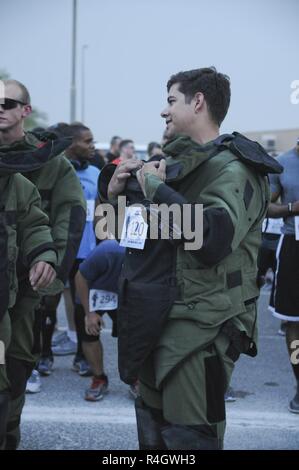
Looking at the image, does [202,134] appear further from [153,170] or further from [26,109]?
[26,109]

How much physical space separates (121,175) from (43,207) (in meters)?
1.17

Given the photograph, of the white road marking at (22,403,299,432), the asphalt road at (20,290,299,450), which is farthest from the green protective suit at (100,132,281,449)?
the white road marking at (22,403,299,432)

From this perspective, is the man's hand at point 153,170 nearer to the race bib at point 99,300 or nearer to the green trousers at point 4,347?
the green trousers at point 4,347

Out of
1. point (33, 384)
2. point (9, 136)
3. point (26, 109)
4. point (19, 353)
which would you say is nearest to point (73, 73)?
point (33, 384)

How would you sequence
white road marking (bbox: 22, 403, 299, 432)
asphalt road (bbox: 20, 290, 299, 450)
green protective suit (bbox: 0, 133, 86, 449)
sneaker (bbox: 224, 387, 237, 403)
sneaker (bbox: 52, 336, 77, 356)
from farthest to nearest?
1. sneaker (bbox: 52, 336, 77, 356)
2. sneaker (bbox: 224, 387, 237, 403)
3. white road marking (bbox: 22, 403, 299, 432)
4. asphalt road (bbox: 20, 290, 299, 450)
5. green protective suit (bbox: 0, 133, 86, 449)

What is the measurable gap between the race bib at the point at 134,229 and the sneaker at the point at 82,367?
9.38 ft

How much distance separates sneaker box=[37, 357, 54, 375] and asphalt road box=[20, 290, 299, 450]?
71mm

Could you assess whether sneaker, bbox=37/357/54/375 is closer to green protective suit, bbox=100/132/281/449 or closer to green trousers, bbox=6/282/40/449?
green trousers, bbox=6/282/40/449

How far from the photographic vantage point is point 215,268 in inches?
93.4

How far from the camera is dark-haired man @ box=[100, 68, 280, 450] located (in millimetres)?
2334

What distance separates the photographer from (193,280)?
7.73 ft

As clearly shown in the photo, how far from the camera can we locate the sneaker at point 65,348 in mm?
5878

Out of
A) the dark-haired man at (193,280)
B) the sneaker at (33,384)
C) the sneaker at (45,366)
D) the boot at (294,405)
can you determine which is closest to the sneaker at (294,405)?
the boot at (294,405)

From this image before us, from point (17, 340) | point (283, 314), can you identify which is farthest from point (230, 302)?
point (283, 314)
